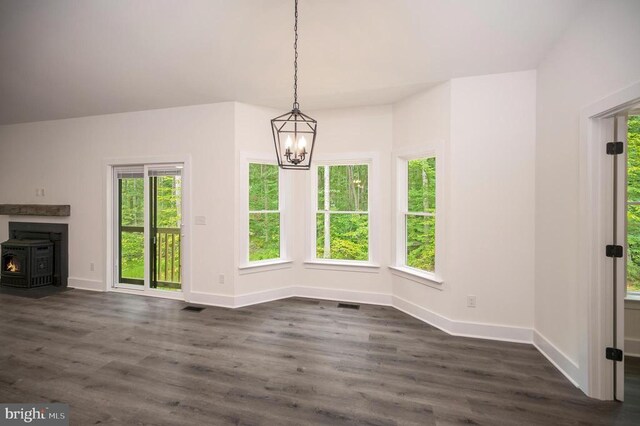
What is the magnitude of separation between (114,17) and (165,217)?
2684mm

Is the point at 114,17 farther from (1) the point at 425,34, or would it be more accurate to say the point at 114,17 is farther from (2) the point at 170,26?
(1) the point at 425,34

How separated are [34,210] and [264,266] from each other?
4309 millimetres

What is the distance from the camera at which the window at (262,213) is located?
14.3 ft

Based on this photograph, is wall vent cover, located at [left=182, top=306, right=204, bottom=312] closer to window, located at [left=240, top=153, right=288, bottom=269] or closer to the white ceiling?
window, located at [left=240, top=153, right=288, bottom=269]

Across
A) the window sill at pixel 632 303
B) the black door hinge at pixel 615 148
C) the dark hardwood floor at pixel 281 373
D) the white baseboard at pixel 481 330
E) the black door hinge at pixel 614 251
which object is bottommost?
the dark hardwood floor at pixel 281 373

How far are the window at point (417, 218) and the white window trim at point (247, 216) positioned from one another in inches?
64.3

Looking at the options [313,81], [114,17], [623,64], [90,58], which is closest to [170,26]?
[114,17]

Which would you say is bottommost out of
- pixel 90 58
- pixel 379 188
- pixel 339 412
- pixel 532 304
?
pixel 339 412

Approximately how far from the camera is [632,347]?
9.45 ft

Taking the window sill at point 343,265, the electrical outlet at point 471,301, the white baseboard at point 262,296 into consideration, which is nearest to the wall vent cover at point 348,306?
the window sill at point 343,265

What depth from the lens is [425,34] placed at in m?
2.94

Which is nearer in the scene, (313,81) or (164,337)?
(164,337)

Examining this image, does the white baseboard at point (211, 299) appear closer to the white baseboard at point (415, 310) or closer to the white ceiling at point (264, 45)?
the white baseboard at point (415, 310)

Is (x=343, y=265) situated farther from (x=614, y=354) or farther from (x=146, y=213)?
(x=146, y=213)
